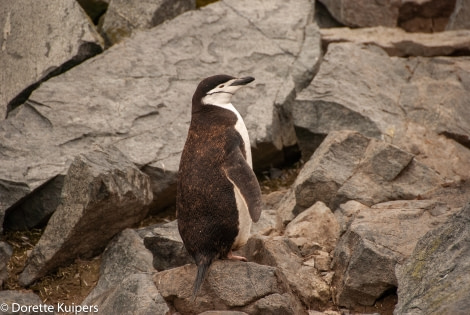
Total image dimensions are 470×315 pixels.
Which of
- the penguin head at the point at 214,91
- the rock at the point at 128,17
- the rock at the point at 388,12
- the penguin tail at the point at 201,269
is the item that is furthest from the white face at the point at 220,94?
the rock at the point at 388,12

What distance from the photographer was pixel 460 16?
12195 millimetres

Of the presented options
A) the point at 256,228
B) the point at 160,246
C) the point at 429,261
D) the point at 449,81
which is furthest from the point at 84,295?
the point at 449,81

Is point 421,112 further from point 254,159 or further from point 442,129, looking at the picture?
point 254,159

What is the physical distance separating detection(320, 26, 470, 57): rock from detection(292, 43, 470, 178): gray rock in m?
0.62

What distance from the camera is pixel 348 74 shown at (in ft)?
33.3

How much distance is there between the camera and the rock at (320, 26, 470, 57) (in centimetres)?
1132

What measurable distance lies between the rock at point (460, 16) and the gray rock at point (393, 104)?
1719 mm

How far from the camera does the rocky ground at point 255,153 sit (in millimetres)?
6289

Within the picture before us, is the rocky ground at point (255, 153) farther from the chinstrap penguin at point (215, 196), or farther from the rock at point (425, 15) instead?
the chinstrap penguin at point (215, 196)

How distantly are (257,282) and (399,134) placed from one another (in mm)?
3973

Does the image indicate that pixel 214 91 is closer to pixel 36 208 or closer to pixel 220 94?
pixel 220 94

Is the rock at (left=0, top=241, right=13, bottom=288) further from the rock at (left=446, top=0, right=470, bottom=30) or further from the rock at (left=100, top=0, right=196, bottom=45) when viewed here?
the rock at (left=446, top=0, right=470, bottom=30)

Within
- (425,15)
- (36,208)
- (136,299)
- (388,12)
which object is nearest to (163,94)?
(36,208)

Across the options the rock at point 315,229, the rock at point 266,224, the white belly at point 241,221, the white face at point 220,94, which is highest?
the white face at point 220,94
